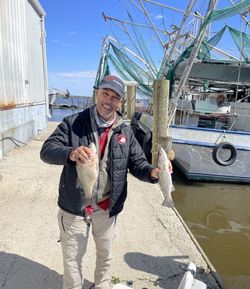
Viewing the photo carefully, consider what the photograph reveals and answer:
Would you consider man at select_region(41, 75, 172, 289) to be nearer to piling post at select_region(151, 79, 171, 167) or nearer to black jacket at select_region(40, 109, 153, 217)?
black jacket at select_region(40, 109, 153, 217)

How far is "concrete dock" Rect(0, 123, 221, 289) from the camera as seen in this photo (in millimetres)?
3475

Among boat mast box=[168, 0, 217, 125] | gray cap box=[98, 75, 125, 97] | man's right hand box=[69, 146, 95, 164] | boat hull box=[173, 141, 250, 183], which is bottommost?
boat hull box=[173, 141, 250, 183]

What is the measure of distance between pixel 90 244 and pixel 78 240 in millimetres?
1587

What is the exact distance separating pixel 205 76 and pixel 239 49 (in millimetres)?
1323

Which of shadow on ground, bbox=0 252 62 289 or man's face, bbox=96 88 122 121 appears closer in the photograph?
man's face, bbox=96 88 122 121

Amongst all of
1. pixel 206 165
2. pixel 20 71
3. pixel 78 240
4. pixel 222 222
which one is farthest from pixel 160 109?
pixel 20 71

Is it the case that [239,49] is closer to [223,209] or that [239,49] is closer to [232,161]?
[232,161]

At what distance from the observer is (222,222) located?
7441 mm

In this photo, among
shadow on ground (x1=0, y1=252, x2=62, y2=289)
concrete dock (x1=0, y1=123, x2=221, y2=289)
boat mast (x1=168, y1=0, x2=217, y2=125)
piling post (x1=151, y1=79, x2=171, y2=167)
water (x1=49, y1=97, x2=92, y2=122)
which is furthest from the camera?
water (x1=49, y1=97, x2=92, y2=122)

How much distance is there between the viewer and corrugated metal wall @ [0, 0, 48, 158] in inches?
344

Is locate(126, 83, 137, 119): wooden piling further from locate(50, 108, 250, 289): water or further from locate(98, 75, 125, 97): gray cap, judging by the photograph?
locate(98, 75, 125, 97): gray cap

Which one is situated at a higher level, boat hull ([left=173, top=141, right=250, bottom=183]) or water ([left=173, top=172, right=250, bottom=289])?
boat hull ([left=173, top=141, right=250, bottom=183])

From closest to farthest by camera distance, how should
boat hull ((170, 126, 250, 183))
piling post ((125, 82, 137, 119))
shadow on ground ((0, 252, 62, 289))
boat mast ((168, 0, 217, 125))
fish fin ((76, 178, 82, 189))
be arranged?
fish fin ((76, 178, 82, 189)) → shadow on ground ((0, 252, 62, 289)) → boat mast ((168, 0, 217, 125)) → boat hull ((170, 126, 250, 183)) → piling post ((125, 82, 137, 119))

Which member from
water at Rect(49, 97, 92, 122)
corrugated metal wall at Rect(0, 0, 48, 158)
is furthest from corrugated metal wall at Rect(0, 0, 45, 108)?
water at Rect(49, 97, 92, 122)
